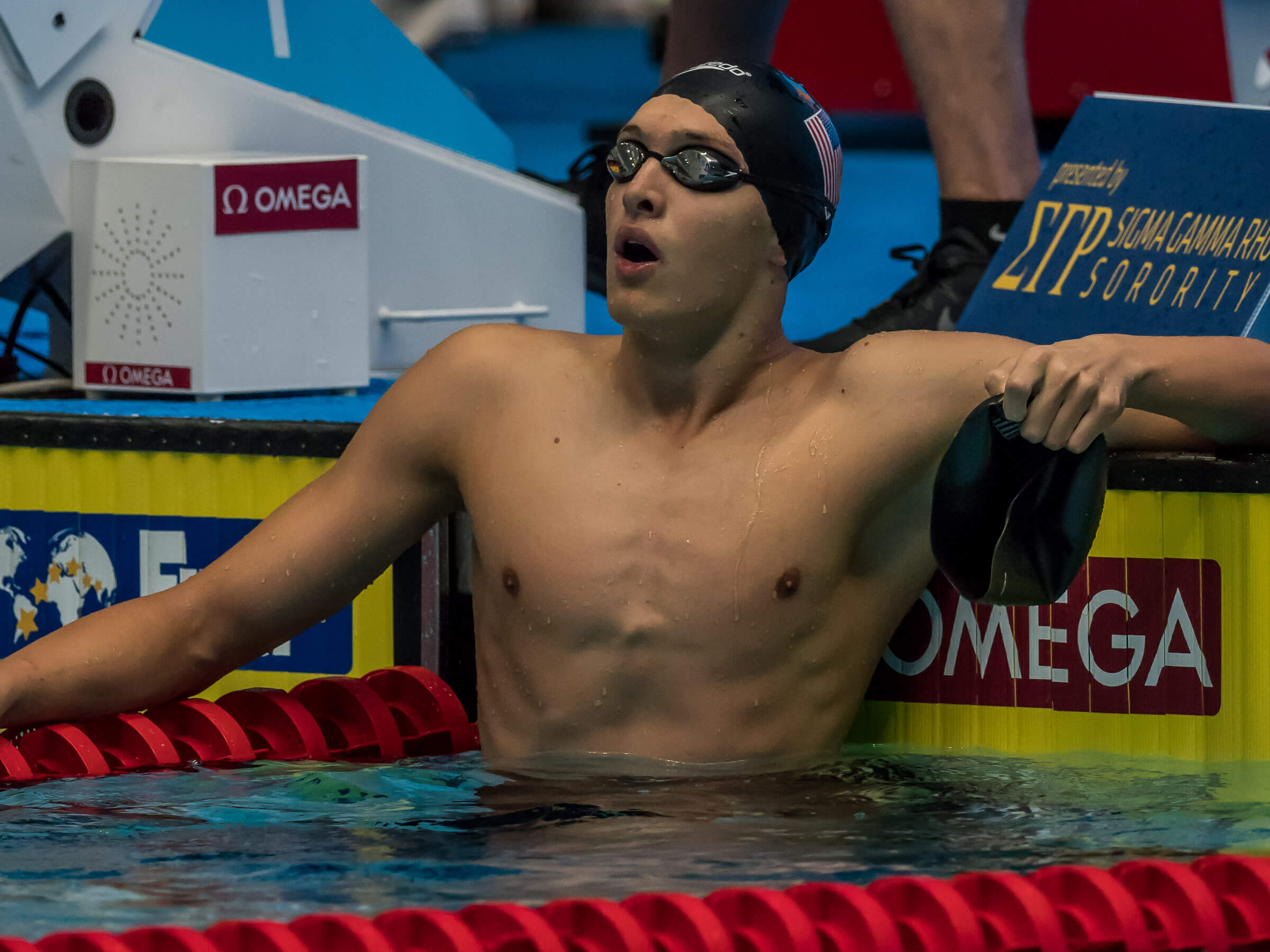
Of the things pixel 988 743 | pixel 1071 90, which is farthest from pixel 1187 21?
pixel 988 743

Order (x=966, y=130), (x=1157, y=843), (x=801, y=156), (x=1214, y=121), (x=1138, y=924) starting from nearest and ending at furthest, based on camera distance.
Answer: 1. (x=1138, y=924)
2. (x=1157, y=843)
3. (x=801, y=156)
4. (x=1214, y=121)
5. (x=966, y=130)

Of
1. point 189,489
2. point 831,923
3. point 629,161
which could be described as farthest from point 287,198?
point 831,923

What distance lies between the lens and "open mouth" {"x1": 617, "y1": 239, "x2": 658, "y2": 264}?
2.21 m

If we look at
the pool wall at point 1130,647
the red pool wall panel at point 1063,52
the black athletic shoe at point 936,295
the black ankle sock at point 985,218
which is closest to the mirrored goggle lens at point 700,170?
the pool wall at point 1130,647

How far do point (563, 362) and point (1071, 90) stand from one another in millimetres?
6341

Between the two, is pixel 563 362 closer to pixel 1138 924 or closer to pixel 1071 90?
pixel 1138 924

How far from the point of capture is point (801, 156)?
2.25 meters

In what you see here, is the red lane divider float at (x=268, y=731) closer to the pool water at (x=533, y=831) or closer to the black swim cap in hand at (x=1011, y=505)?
the pool water at (x=533, y=831)

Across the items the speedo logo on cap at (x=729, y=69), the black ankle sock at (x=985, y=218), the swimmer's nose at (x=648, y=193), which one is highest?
the black ankle sock at (x=985, y=218)

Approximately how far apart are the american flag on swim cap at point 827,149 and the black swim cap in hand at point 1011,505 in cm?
39

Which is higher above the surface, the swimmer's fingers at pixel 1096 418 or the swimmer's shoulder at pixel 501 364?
the swimmer's shoulder at pixel 501 364

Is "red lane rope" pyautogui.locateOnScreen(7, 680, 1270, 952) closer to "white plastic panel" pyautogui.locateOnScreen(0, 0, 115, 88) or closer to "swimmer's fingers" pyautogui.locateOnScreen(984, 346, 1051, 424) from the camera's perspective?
"swimmer's fingers" pyautogui.locateOnScreen(984, 346, 1051, 424)

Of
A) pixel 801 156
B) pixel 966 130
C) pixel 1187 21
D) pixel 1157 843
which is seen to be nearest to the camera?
pixel 1157 843

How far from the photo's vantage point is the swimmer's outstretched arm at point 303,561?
7.84 ft
